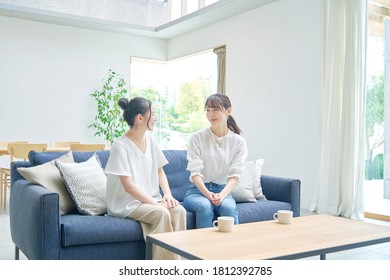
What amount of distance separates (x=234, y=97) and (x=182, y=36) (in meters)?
1.99

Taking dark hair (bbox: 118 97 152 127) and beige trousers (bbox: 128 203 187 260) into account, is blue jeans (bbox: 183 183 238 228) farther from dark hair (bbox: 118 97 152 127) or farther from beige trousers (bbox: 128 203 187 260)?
dark hair (bbox: 118 97 152 127)

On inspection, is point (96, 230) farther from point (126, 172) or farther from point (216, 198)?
point (216, 198)

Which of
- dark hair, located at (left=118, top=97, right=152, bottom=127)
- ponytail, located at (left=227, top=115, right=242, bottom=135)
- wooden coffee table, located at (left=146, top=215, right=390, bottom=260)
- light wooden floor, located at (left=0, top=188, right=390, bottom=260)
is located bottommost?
light wooden floor, located at (left=0, top=188, right=390, bottom=260)

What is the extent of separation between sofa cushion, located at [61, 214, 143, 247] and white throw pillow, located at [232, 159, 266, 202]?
922 mm

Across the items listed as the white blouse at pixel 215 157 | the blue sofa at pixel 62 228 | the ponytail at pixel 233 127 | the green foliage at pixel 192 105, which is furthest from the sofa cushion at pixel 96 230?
the green foliage at pixel 192 105

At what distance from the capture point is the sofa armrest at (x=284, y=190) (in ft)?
10.3

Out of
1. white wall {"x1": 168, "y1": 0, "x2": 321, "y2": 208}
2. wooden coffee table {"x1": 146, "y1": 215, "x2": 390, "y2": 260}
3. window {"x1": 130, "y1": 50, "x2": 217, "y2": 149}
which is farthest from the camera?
window {"x1": 130, "y1": 50, "x2": 217, "y2": 149}

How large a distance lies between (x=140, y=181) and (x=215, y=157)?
1.87 ft

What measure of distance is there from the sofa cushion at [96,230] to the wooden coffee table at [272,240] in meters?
0.45

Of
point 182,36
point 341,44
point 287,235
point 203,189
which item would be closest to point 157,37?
point 182,36

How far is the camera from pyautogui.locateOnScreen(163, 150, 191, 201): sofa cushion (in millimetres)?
3180

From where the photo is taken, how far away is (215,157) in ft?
9.61

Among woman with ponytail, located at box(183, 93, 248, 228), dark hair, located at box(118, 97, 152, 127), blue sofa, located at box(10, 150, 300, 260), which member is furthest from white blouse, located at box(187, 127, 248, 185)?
→ dark hair, located at box(118, 97, 152, 127)

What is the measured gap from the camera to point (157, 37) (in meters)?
8.37
